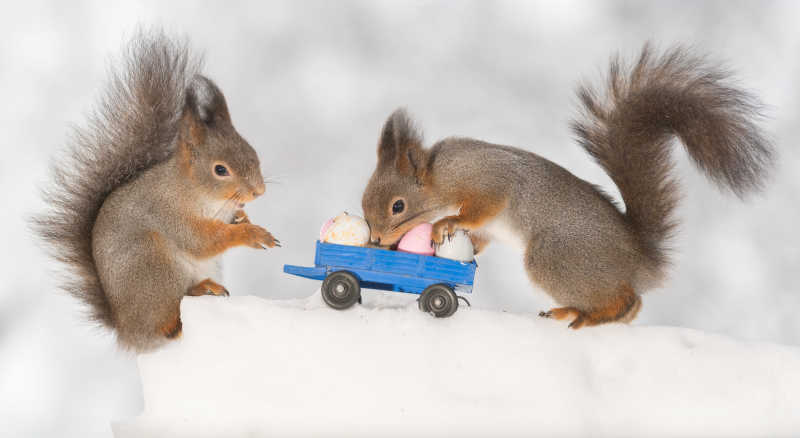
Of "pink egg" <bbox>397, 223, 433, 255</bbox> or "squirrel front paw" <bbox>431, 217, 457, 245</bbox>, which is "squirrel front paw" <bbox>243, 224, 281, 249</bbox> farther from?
"squirrel front paw" <bbox>431, 217, 457, 245</bbox>

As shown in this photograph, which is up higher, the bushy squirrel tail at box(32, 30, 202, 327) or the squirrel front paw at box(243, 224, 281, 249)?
the bushy squirrel tail at box(32, 30, 202, 327)

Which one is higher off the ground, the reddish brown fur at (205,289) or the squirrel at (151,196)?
the squirrel at (151,196)

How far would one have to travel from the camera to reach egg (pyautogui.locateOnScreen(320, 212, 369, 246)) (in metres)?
3.09

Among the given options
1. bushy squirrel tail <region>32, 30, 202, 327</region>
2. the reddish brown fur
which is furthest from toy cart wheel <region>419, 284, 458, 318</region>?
bushy squirrel tail <region>32, 30, 202, 327</region>

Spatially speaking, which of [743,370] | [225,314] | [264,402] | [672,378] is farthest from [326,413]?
[743,370]

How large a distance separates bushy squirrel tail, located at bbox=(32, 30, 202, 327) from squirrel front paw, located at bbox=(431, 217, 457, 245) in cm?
100

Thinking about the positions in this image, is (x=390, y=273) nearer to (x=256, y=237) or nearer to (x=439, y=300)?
(x=439, y=300)

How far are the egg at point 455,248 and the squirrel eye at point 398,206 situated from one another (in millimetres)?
182

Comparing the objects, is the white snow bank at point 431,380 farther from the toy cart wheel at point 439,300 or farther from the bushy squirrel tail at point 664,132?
the bushy squirrel tail at point 664,132

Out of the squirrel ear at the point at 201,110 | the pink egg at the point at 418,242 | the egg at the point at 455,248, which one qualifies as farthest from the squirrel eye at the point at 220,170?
the egg at the point at 455,248

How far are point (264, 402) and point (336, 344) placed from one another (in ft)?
1.03

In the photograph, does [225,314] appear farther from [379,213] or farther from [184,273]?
[379,213]

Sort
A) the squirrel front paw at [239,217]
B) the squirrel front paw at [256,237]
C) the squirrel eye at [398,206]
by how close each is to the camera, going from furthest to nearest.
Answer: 1. the squirrel front paw at [239,217]
2. the squirrel eye at [398,206]
3. the squirrel front paw at [256,237]

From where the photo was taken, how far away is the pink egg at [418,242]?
3.12 metres
